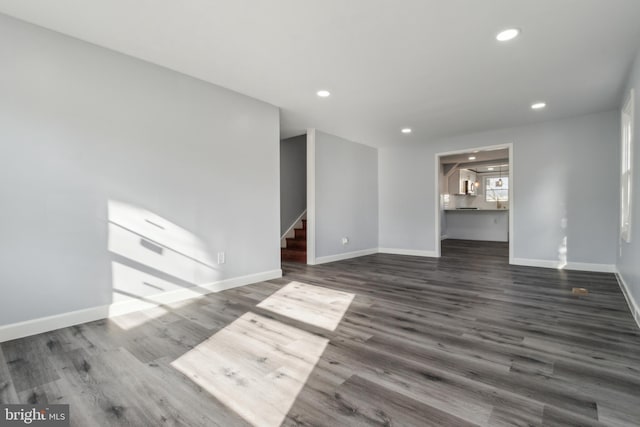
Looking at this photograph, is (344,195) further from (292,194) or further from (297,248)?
(297,248)

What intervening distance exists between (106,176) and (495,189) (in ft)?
37.6

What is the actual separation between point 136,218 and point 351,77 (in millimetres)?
2555

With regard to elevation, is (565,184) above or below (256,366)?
above

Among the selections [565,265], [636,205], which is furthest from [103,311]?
[565,265]

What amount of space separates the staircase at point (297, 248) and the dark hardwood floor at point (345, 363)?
2.44 meters

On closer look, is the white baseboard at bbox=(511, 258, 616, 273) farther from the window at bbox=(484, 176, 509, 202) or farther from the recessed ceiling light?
the window at bbox=(484, 176, 509, 202)

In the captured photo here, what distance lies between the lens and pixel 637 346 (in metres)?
2.07

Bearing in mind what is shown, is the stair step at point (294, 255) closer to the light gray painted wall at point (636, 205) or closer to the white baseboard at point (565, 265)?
the white baseboard at point (565, 265)

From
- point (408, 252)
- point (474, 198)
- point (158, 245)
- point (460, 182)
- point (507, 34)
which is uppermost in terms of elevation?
point (507, 34)

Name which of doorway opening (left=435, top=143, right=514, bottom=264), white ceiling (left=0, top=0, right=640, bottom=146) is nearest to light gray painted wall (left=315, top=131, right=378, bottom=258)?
white ceiling (left=0, top=0, right=640, bottom=146)

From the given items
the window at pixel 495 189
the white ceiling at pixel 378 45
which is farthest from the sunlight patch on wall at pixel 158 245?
the window at pixel 495 189

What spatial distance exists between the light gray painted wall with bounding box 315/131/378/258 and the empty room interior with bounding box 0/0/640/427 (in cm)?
95

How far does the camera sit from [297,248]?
242 inches

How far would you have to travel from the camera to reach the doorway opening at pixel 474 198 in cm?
845
